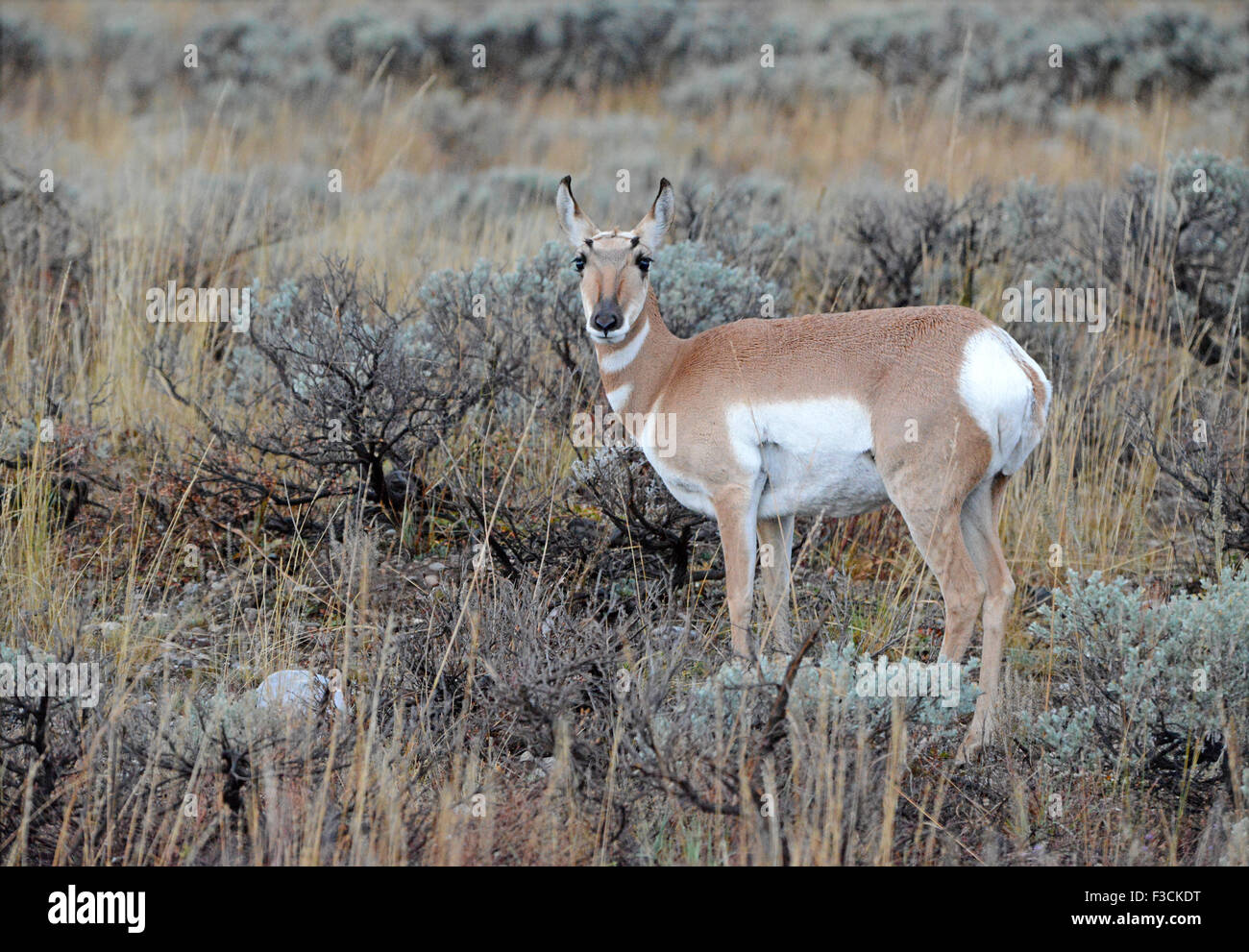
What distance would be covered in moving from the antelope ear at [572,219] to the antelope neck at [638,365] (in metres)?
0.37

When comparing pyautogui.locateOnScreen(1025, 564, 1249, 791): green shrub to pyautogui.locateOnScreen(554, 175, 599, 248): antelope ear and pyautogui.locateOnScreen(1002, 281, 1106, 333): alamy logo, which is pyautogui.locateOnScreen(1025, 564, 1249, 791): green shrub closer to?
pyautogui.locateOnScreen(554, 175, 599, 248): antelope ear

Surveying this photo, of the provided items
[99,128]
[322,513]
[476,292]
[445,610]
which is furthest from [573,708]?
[99,128]

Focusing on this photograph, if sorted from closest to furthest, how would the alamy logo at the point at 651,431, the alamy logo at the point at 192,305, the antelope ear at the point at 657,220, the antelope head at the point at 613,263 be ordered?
the antelope head at the point at 613,263 → the alamy logo at the point at 651,431 → the antelope ear at the point at 657,220 → the alamy logo at the point at 192,305

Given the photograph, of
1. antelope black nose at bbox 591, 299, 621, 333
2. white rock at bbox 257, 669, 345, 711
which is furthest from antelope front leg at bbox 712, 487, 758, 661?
white rock at bbox 257, 669, 345, 711

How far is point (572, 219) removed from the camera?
4996 mm

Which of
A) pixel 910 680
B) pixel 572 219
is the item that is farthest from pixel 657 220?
pixel 910 680

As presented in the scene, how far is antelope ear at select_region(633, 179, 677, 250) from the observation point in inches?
194

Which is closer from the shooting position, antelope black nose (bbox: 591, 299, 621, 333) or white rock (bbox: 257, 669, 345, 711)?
white rock (bbox: 257, 669, 345, 711)

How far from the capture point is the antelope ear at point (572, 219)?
496 cm

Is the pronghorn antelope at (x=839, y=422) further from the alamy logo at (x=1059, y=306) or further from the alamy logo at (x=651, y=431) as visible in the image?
the alamy logo at (x=1059, y=306)

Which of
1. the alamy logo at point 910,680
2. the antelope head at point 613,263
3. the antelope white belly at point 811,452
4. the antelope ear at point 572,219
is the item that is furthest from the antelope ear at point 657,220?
the alamy logo at point 910,680

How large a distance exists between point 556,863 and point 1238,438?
4674mm
